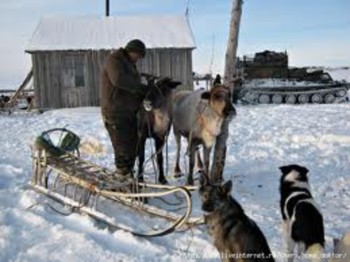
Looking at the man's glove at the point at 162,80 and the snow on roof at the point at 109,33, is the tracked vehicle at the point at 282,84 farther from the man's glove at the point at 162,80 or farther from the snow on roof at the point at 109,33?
the man's glove at the point at 162,80

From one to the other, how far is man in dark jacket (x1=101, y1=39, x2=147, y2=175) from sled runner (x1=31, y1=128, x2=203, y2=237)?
356 millimetres

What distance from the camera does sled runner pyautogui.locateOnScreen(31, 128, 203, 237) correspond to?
5.71 meters

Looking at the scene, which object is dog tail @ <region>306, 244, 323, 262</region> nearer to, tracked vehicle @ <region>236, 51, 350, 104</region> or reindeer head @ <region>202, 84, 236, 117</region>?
reindeer head @ <region>202, 84, 236, 117</region>

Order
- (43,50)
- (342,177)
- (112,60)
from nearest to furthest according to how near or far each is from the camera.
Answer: (112,60)
(342,177)
(43,50)

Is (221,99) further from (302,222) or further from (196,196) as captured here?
(302,222)

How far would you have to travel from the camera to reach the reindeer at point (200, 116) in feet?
24.5

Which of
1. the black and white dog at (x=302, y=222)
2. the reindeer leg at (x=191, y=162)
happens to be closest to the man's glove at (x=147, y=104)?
the reindeer leg at (x=191, y=162)

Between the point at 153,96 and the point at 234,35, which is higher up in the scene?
the point at 234,35

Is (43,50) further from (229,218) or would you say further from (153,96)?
(229,218)

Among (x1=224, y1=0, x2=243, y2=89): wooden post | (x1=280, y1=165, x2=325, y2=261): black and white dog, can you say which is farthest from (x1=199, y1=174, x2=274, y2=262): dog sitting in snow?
(x1=224, y1=0, x2=243, y2=89): wooden post

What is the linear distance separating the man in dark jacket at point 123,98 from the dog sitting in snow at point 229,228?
2.34 m

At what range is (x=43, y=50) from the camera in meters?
22.4

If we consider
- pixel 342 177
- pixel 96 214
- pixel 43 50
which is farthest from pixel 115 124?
pixel 43 50

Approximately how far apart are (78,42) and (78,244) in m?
18.7
